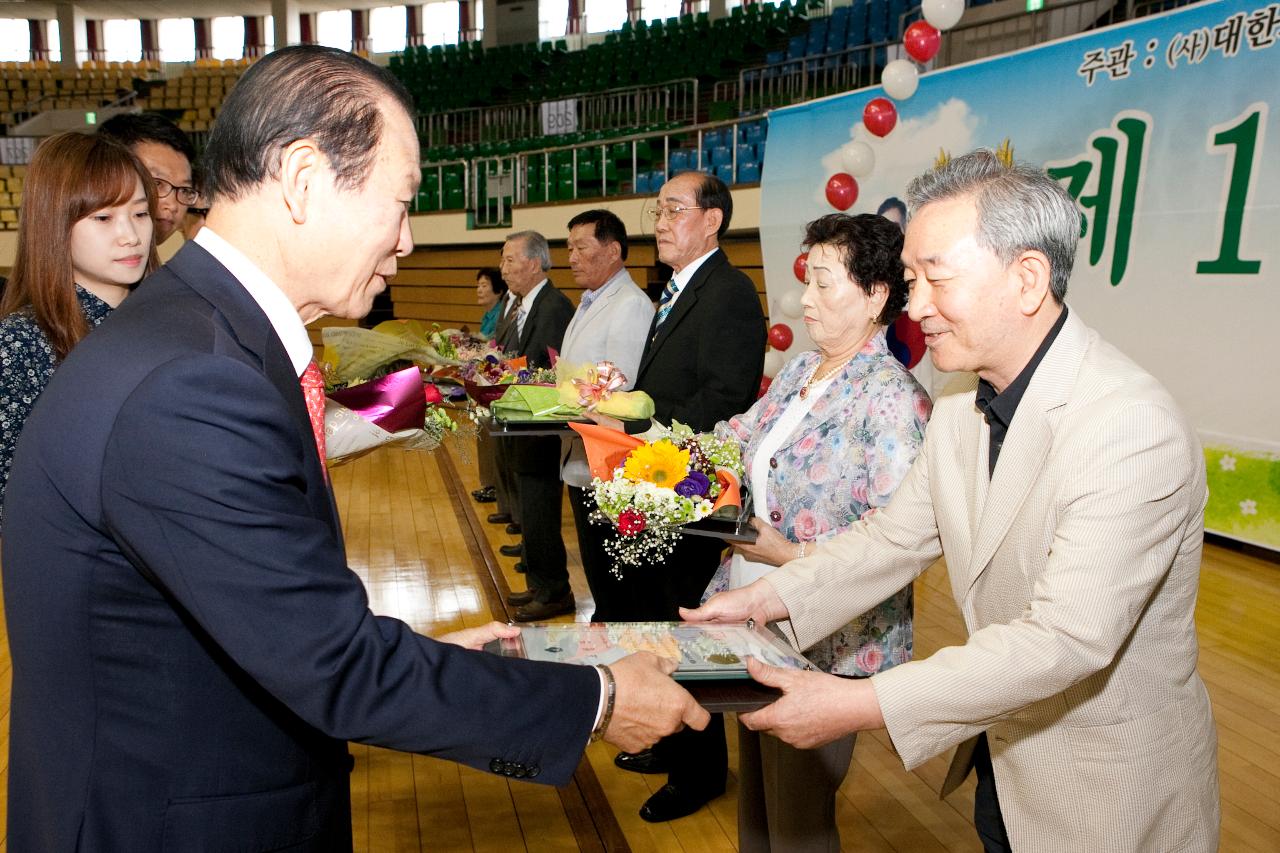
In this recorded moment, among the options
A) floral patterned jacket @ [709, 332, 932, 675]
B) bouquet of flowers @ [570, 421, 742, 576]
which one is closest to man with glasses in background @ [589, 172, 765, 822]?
bouquet of flowers @ [570, 421, 742, 576]

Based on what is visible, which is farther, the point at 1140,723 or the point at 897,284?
the point at 897,284

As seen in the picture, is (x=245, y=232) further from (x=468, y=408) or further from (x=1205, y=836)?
(x=468, y=408)

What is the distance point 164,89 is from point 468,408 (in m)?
19.6

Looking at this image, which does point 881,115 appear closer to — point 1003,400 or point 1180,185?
point 1180,185

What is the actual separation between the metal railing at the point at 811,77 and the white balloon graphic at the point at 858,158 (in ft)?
12.5

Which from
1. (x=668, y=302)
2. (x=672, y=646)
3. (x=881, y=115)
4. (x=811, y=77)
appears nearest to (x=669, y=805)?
(x=672, y=646)

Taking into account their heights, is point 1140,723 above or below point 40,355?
below

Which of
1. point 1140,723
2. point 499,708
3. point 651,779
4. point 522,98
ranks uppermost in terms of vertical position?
point 522,98

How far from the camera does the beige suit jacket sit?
1.26 m

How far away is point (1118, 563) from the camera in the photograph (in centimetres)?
126

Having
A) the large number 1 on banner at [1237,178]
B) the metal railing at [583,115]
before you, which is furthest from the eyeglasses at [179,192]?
the metal railing at [583,115]

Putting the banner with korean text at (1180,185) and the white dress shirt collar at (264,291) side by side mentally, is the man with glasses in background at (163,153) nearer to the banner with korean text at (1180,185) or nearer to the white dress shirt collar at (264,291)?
the white dress shirt collar at (264,291)

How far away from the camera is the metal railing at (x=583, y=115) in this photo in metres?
13.3

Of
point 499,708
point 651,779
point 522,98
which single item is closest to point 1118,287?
point 651,779
